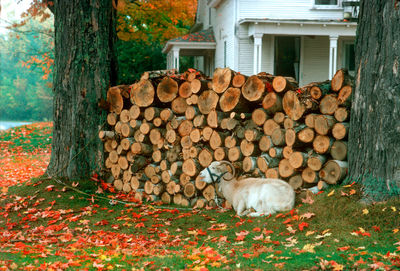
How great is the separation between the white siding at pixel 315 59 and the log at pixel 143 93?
1432 cm

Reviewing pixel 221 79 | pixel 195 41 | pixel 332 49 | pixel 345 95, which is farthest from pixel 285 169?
pixel 195 41

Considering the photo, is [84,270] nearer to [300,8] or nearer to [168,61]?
[300,8]

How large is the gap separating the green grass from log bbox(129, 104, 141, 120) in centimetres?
164

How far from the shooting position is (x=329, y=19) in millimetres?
19859

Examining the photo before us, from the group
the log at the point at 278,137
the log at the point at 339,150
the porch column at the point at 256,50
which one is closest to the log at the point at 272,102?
the log at the point at 278,137

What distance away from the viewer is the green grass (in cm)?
460

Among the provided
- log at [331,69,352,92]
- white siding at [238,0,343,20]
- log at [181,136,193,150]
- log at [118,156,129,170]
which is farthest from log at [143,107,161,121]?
white siding at [238,0,343,20]

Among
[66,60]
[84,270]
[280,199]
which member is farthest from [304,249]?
[66,60]

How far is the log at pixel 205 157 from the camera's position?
7410 mm

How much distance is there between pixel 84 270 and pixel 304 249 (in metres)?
2.34

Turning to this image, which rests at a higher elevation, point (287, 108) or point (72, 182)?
point (287, 108)

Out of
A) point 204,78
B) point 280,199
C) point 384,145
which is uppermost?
point 204,78

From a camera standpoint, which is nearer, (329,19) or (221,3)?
(329,19)

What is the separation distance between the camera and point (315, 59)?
835 inches
